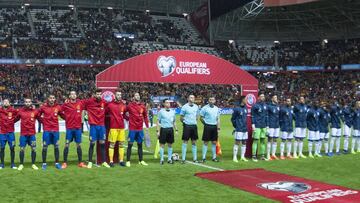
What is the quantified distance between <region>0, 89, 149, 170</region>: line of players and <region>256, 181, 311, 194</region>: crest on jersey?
476cm

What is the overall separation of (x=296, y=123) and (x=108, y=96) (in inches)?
285

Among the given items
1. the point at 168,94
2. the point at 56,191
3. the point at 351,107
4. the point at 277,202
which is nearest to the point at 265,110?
the point at 351,107

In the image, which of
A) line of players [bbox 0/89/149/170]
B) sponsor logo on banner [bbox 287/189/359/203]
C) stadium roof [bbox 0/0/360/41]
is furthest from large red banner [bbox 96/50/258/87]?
stadium roof [bbox 0/0/360/41]

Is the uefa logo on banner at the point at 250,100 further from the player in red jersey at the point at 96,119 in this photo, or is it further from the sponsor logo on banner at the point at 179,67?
the player in red jersey at the point at 96,119

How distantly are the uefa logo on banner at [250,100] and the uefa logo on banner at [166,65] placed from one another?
10.7 ft

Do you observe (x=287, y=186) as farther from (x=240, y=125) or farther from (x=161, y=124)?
(x=161, y=124)

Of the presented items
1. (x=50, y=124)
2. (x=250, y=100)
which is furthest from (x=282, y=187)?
(x=50, y=124)

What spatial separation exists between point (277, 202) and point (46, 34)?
49.7m

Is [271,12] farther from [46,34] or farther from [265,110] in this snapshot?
[265,110]

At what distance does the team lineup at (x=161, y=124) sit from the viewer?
13156 mm

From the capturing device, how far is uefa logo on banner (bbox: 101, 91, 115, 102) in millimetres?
14543

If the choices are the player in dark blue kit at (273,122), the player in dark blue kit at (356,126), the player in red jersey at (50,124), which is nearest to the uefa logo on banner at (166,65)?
the player in dark blue kit at (273,122)

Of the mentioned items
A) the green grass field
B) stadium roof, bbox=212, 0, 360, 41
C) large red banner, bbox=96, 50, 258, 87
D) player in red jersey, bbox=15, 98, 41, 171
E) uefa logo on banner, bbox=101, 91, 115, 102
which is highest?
stadium roof, bbox=212, 0, 360, 41

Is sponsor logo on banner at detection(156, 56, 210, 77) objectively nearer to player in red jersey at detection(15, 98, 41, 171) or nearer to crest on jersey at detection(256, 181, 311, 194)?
player in red jersey at detection(15, 98, 41, 171)
